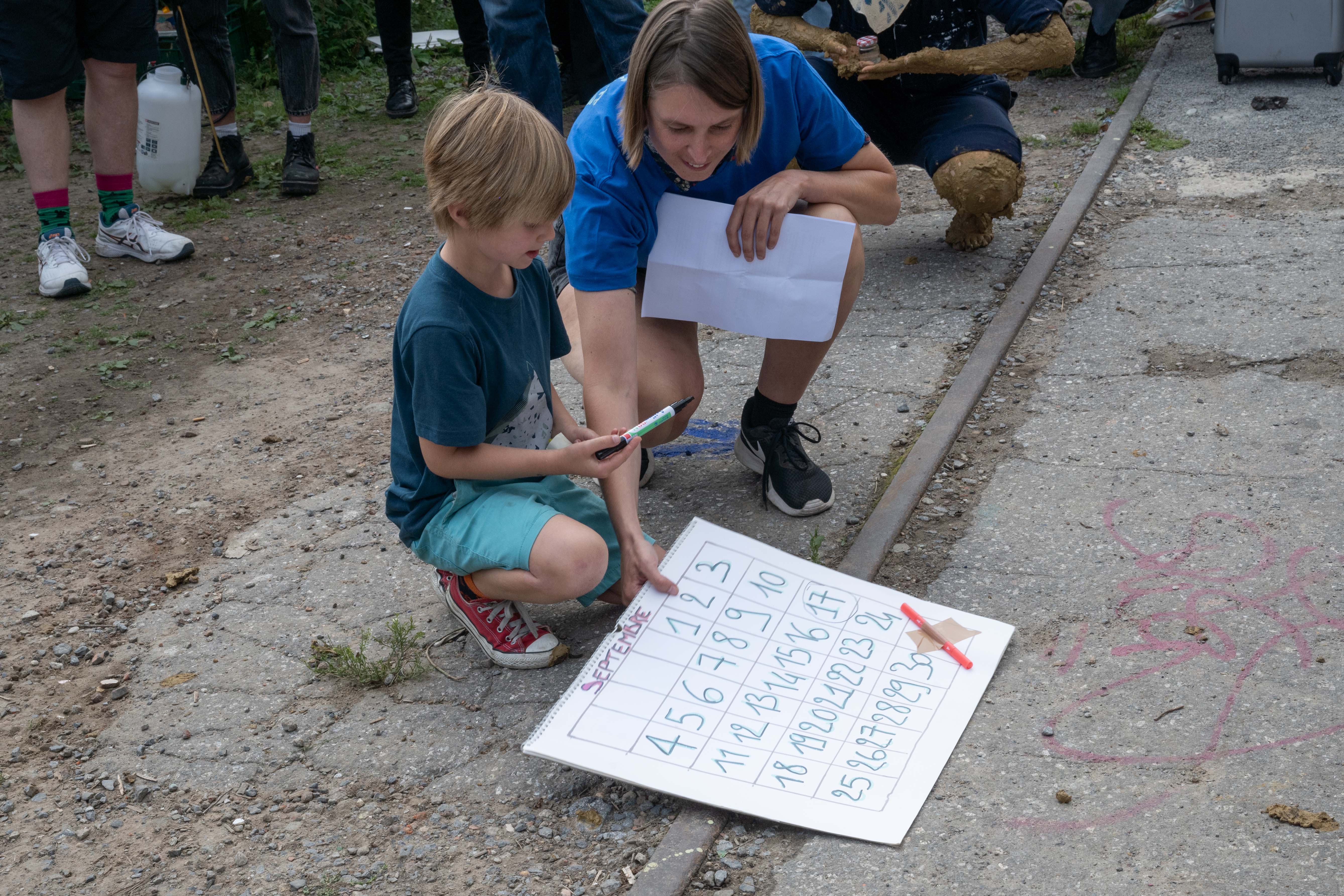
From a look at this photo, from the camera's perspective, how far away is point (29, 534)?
2631 millimetres

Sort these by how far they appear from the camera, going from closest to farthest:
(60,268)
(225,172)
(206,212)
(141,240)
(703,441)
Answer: (703,441) → (60,268) → (141,240) → (206,212) → (225,172)

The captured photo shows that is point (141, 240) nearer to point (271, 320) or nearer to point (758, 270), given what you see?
point (271, 320)

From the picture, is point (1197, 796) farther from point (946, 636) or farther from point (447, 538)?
point (447, 538)

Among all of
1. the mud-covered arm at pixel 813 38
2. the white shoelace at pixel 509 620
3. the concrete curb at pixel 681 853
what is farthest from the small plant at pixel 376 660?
the mud-covered arm at pixel 813 38

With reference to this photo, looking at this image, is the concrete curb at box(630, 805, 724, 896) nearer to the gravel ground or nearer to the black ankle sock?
the gravel ground

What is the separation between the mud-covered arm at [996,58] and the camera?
3312 millimetres

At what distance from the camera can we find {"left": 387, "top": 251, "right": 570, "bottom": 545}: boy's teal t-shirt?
184 centimetres

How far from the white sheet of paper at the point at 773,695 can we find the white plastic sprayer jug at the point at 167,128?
3.53m

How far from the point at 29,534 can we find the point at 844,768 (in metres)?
2.02

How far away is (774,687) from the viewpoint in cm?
Answer: 188

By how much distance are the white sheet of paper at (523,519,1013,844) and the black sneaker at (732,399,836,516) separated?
0.33 metres

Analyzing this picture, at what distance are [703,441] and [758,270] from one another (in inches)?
23.9

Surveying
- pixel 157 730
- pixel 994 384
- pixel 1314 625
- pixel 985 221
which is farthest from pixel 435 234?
pixel 1314 625

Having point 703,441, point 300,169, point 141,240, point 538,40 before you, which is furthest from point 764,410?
point 300,169
